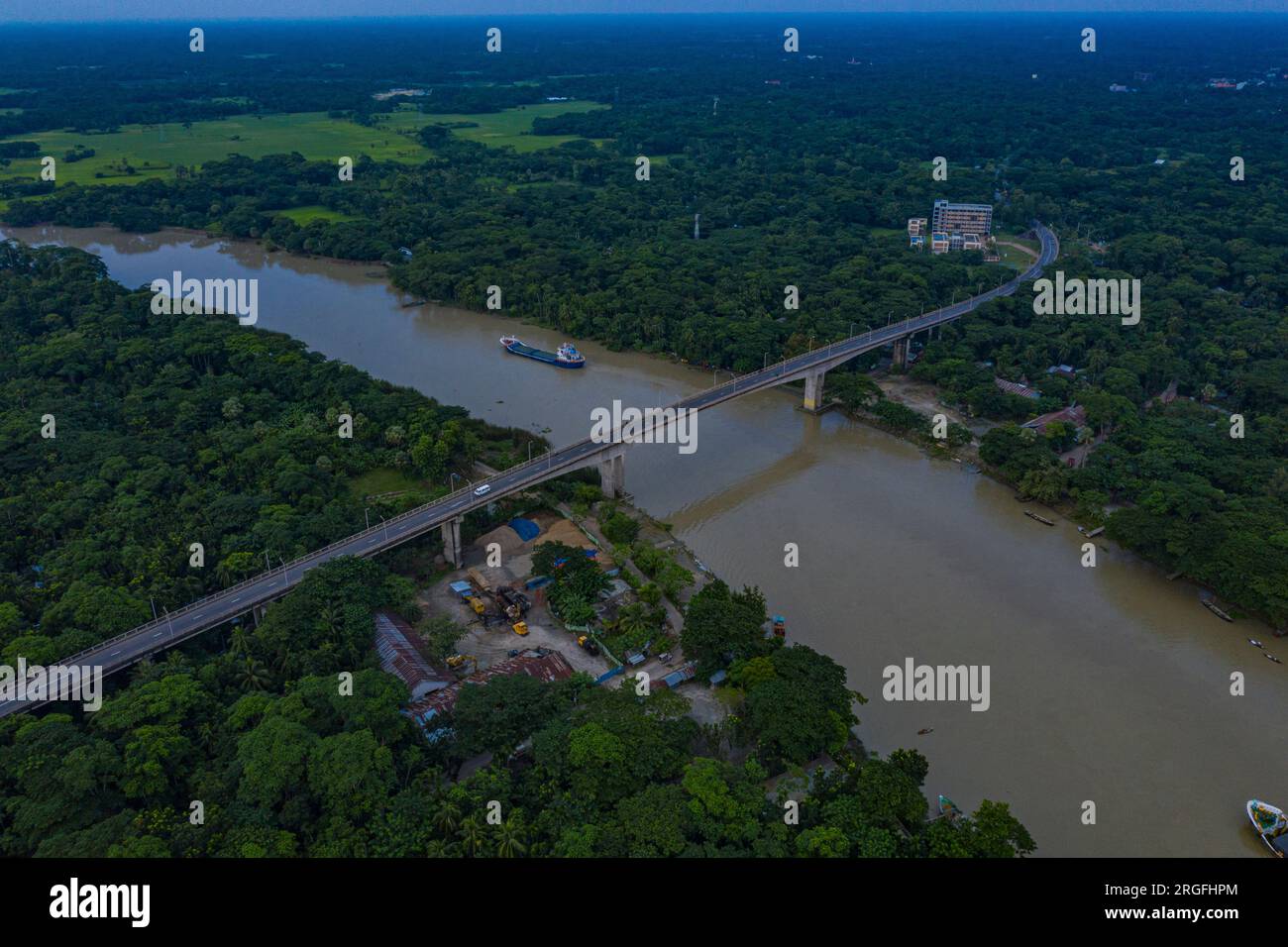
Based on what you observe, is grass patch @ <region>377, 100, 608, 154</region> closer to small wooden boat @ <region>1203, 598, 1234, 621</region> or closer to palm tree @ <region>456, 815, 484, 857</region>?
small wooden boat @ <region>1203, 598, 1234, 621</region>

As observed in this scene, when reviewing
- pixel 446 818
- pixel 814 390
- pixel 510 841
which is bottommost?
pixel 510 841

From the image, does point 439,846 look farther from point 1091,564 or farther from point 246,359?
point 246,359

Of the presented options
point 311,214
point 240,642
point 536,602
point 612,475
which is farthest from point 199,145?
point 240,642

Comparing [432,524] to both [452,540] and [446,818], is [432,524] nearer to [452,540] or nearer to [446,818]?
[452,540]

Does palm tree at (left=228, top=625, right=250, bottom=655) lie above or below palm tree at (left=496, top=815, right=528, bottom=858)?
above

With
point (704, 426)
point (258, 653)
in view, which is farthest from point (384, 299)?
point (258, 653)

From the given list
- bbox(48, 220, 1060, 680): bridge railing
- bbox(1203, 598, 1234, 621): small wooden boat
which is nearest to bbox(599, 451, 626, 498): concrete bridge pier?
bbox(48, 220, 1060, 680): bridge railing

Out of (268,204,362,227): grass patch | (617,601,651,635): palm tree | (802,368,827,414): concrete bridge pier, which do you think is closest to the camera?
(617,601,651,635): palm tree
